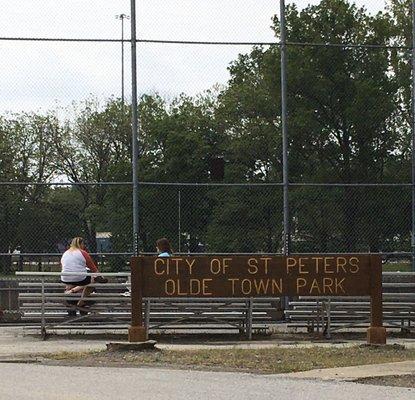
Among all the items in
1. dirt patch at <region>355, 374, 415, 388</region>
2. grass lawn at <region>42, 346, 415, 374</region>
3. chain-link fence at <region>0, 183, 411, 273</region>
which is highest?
chain-link fence at <region>0, 183, 411, 273</region>

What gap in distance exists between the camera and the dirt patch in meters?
11.2

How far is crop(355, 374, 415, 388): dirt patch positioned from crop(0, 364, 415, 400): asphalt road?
28 centimetres

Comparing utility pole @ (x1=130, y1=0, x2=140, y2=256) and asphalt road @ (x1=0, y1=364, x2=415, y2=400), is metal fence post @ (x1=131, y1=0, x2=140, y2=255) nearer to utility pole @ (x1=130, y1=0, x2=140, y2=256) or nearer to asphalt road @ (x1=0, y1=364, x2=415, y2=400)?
utility pole @ (x1=130, y1=0, x2=140, y2=256)

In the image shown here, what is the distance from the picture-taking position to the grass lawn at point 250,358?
1270 cm

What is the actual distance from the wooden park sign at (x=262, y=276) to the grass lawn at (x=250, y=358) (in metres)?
1.14

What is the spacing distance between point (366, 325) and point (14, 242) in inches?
277

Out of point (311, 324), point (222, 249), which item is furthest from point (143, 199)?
point (311, 324)

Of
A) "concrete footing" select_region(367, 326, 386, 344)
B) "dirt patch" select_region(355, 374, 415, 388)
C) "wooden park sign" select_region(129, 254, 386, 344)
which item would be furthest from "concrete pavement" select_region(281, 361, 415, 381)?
"wooden park sign" select_region(129, 254, 386, 344)

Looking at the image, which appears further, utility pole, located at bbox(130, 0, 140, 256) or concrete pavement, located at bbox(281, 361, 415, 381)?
utility pole, located at bbox(130, 0, 140, 256)

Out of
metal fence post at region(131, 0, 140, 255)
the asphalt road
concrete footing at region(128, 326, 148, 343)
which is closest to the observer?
the asphalt road

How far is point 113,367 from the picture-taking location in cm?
1255

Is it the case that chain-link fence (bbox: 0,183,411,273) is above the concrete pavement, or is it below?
above

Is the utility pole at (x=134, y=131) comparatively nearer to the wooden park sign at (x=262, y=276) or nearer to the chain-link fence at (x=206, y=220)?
the chain-link fence at (x=206, y=220)

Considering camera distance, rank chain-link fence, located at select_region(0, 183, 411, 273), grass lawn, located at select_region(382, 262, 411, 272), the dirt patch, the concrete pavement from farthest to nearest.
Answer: grass lawn, located at select_region(382, 262, 411, 272)
chain-link fence, located at select_region(0, 183, 411, 273)
the concrete pavement
the dirt patch
